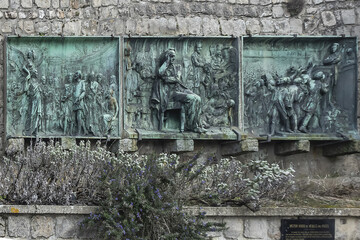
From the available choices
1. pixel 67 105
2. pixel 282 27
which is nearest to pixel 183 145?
pixel 67 105

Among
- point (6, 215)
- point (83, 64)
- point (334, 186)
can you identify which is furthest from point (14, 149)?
point (334, 186)

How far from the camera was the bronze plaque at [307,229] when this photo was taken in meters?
11.0

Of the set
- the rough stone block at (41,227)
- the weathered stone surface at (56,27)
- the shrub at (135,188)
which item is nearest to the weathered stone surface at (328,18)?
the shrub at (135,188)

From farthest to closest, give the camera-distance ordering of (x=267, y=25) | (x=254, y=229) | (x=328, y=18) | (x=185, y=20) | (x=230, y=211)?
(x=328, y=18), (x=267, y=25), (x=185, y=20), (x=254, y=229), (x=230, y=211)

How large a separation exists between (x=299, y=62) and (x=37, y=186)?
5.55 meters

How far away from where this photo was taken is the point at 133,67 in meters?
13.9

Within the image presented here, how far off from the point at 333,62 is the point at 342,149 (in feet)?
4.84

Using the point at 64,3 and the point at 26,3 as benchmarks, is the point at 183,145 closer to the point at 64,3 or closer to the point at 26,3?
the point at 64,3

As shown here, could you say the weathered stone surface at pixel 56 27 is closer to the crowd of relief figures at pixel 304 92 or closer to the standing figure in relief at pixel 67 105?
the standing figure in relief at pixel 67 105

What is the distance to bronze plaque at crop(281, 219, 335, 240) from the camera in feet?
36.1

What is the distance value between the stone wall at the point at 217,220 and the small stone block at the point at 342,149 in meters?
3.12

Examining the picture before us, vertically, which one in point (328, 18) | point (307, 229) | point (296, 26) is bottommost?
point (307, 229)

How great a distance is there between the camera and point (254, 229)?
35.9 feet

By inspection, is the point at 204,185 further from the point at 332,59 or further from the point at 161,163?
the point at 332,59
